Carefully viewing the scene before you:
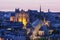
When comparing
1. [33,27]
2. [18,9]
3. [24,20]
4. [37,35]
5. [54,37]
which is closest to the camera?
[54,37]

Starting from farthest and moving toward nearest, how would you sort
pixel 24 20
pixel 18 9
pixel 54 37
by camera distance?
pixel 18 9, pixel 24 20, pixel 54 37

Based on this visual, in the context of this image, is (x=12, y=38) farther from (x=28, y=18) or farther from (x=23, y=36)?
(x=28, y=18)

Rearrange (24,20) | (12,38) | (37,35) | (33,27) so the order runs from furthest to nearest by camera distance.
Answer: (24,20)
(33,27)
(37,35)
(12,38)

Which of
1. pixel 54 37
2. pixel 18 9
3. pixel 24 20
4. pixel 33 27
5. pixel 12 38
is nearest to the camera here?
pixel 12 38

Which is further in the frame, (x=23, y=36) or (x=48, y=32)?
(x=48, y=32)

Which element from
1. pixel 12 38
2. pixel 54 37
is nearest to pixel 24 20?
pixel 54 37

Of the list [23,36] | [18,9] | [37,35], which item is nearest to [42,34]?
[37,35]

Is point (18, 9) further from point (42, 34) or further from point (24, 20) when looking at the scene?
point (42, 34)

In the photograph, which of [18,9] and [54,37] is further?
[18,9]
